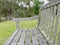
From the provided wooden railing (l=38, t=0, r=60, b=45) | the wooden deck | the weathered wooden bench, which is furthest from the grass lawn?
wooden railing (l=38, t=0, r=60, b=45)

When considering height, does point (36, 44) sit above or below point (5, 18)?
above

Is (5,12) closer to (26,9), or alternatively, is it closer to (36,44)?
(26,9)

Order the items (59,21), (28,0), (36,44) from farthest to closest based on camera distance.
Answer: (28,0), (36,44), (59,21)

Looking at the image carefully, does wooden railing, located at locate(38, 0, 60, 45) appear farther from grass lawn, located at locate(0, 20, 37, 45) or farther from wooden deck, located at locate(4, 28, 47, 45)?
grass lawn, located at locate(0, 20, 37, 45)

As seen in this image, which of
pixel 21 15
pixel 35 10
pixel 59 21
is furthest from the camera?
pixel 21 15

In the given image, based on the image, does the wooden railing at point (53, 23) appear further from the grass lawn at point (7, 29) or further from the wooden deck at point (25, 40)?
the grass lawn at point (7, 29)

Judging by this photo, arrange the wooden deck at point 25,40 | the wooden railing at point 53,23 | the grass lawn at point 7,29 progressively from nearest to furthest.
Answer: the wooden railing at point 53,23 < the wooden deck at point 25,40 < the grass lawn at point 7,29

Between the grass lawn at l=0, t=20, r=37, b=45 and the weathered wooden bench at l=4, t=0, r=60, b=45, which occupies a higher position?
the weathered wooden bench at l=4, t=0, r=60, b=45

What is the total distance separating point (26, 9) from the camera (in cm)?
1711

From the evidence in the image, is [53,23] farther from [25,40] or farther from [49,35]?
[25,40]

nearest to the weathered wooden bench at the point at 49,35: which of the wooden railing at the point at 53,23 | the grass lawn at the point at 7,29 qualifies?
the wooden railing at the point at 53,23

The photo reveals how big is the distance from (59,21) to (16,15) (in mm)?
14962

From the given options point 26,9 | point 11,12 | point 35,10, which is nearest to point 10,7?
point 11,12

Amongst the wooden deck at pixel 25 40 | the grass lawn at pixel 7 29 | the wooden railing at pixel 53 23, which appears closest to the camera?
the wooden railing at pixel 53 23
